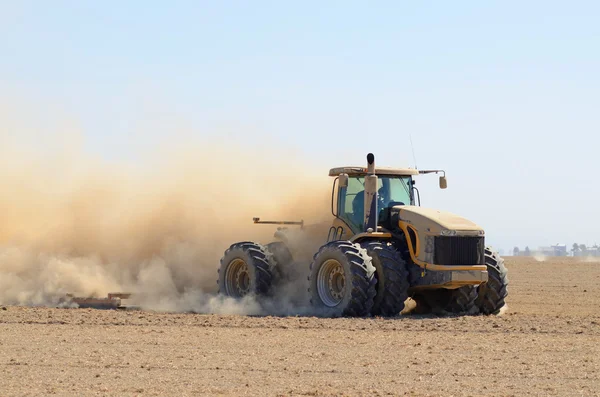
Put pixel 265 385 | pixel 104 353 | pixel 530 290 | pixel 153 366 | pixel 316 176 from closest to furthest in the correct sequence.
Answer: pixel 265 385 → pixel 153 366 → pixel 104 353 → pixel 316 176 → pixel 530 290

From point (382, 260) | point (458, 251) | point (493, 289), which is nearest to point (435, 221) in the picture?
point (458, 251)

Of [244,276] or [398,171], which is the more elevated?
[398,171]

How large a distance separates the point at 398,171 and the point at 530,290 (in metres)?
11.8

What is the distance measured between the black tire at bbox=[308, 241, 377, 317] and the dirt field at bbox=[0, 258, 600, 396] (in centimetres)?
81

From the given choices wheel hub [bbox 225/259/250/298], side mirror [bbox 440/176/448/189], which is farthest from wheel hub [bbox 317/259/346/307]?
side mirror [bbox 440/176/448/189]

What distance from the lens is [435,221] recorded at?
20.8 meters

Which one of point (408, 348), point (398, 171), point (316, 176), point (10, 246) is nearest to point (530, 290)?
point (316, 176)

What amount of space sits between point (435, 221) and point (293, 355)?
6854mm

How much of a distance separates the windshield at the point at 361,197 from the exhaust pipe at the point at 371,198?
0.28 meters

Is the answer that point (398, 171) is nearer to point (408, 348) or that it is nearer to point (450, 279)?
point (450, 279)

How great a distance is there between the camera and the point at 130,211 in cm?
2872

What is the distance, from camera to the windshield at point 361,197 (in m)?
22.3

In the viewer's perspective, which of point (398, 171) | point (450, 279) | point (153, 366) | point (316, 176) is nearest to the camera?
point (153, 366)

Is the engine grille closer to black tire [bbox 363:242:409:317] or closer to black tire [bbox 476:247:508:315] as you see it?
black tire [bbox 476:247:508:315]
